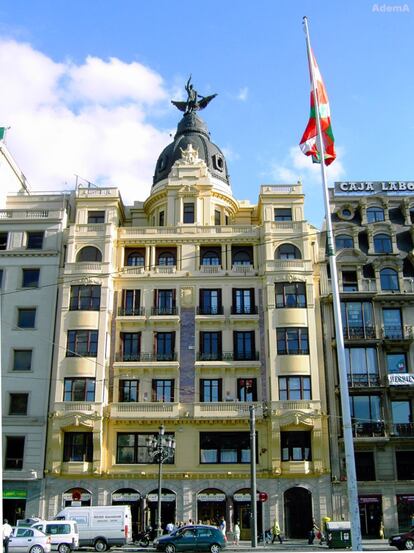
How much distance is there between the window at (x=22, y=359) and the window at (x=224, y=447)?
14373 mm

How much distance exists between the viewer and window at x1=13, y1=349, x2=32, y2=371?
4909cm

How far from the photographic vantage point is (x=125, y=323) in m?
50.4

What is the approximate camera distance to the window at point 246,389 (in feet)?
158

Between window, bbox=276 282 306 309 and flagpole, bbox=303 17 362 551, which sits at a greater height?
window, bbox=276 282 306 309

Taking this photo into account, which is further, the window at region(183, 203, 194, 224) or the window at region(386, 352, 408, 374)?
the window at region(183, 203, 194, 224)

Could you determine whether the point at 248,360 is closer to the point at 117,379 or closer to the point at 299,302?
the point at 299,302

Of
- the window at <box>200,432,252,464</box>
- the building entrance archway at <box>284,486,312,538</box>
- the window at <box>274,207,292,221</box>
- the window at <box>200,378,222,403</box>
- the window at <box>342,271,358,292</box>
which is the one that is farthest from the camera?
the window at <box>274,207,292,221</box>

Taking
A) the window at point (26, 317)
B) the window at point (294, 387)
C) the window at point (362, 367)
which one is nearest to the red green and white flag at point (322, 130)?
the window at point (294, 387)

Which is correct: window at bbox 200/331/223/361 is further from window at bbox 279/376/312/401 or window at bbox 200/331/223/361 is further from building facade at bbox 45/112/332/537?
window at bbox 279/376/312/401

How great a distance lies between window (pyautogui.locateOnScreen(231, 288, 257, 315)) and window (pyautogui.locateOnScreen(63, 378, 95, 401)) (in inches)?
487

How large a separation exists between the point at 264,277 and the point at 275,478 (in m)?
15.2

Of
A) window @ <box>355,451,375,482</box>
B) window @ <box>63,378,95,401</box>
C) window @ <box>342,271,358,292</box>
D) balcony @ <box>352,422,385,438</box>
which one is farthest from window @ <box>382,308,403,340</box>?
window @ <box>63,378,95,401</box>

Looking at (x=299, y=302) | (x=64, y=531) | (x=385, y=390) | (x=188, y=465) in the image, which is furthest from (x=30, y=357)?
(x=385, y=390)

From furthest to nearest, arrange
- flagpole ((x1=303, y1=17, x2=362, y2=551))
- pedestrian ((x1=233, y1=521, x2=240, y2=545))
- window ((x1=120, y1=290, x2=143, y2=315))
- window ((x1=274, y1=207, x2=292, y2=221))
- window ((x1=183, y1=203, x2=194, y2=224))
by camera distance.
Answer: window ((x1=183, y1=203, x2=194, y2=224))
window ((x1=274, y1=207, x2=292, y2=221))
window ((x1=120, y1=290, x2=143, y2=315))
pedestrian ((x1=233, y1=521, x2=240, y2=545))
flagpole ((x1=303, y1=17, x2=362, y2=551))
